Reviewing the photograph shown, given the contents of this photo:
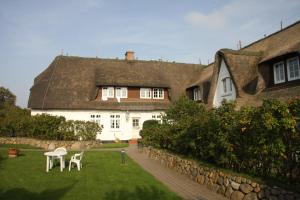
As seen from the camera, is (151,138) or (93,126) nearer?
(151,138)

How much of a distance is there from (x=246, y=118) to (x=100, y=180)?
5.77m

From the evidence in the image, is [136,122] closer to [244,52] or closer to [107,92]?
[107,92]

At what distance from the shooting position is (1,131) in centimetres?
2608

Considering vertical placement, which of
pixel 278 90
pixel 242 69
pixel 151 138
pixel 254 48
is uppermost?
pixel 254 48

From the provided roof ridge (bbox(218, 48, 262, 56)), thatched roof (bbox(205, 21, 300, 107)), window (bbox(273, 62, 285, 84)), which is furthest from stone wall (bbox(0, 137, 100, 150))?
window (bbox(273, 62, 285, 84))

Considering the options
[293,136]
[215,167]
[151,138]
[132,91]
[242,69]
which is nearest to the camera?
[293,136]

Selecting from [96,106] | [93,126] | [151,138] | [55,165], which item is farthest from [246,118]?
[96,106]

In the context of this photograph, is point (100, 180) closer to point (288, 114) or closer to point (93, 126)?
point (288, 114)

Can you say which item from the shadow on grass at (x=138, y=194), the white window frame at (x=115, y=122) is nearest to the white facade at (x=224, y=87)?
the white window frame at (x=115, y=122)

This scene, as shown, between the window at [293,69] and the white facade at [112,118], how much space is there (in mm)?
16378

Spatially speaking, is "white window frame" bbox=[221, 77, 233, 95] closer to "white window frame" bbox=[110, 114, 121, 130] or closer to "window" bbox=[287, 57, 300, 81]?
"window" bbox=[287, 57, 300, 81]

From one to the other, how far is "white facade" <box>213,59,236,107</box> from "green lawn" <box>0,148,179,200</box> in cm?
1253

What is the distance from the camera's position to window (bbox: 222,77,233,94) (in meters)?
24.0

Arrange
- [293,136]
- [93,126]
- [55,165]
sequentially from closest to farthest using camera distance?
[293,136] → [55,165] → [93,126]
